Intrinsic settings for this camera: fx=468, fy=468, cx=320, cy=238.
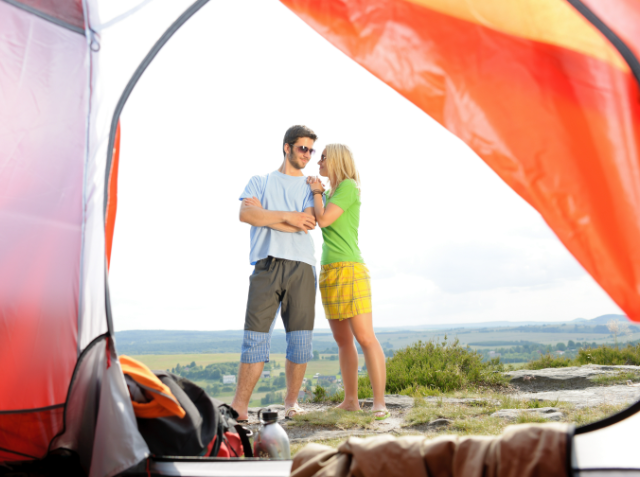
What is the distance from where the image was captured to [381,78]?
1.69 meters

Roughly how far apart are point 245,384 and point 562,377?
13.4 feet

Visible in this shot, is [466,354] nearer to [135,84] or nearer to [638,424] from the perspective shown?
[638,424]

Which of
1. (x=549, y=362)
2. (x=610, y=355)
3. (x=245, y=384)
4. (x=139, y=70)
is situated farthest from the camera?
(x=549, y=362)

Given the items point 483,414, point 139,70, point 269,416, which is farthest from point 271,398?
point 139,70

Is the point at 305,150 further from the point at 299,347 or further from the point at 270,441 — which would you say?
the point at 270,441

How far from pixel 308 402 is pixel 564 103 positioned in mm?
3911

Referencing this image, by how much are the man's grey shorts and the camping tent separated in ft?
3.12

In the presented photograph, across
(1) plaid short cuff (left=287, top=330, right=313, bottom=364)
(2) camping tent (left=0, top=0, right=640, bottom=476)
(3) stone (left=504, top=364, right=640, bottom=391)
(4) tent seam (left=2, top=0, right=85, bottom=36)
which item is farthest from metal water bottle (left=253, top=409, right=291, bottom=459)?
(3) stone (left=504, top=364, right=640, bottom=391)

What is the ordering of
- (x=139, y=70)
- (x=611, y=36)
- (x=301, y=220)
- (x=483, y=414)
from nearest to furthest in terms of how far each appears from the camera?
(x=611, y=36) → (x=139, y=70) → (x=301, y=220) → (x=483, y=414)

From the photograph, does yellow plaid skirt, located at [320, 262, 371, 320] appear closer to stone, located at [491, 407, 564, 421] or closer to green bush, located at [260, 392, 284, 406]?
green bush, located at [260, 392, 284, 406]

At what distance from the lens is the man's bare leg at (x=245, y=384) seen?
8.64ft

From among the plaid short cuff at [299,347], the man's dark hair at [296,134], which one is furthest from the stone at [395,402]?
the man's dark hair at [296,134]

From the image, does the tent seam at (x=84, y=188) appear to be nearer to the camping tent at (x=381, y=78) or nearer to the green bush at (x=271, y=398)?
the camping tent at (x=381, y=78)

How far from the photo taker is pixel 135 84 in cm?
184
